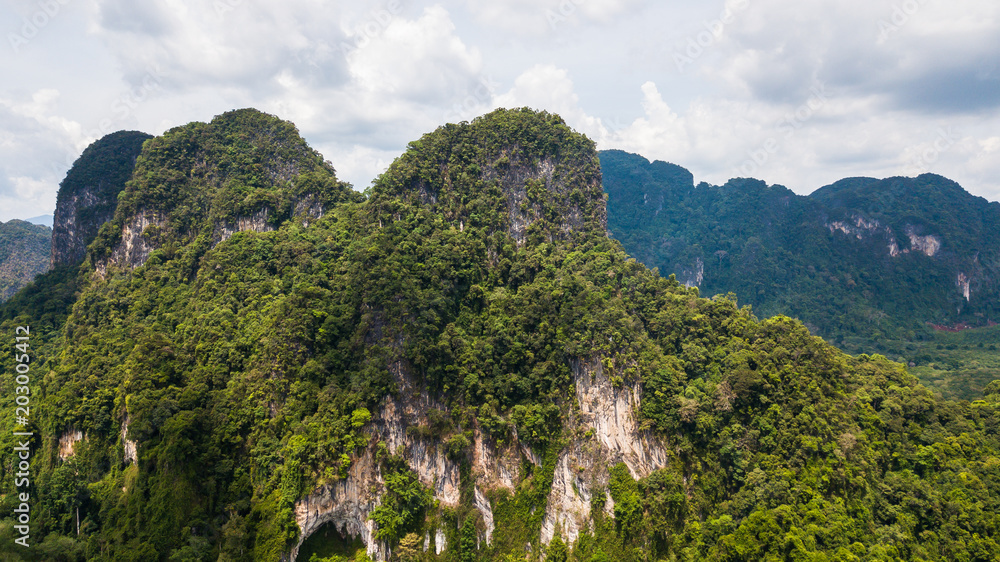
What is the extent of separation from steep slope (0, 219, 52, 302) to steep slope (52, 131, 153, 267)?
34706 millimetres

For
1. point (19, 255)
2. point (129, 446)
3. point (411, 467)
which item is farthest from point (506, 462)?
point (19, 255)

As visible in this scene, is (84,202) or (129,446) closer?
(129,446)

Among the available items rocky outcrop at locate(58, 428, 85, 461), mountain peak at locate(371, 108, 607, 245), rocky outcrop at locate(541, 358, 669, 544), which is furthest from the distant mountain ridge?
rocky outcrop at locate(58, 428, 85, 461)

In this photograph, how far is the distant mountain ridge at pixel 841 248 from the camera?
3772 inches

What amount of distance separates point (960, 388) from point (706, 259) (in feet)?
242

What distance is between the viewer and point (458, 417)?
36.9m

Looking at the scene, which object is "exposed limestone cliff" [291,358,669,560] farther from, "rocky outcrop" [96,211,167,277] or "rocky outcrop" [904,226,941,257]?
"rocky outcrop" [904,226,941,257]

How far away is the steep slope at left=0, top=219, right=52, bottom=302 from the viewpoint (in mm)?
83312

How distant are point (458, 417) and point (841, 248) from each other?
371 feet

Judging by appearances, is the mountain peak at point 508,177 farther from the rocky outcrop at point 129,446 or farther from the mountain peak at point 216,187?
the rocky outcrop at point 129,446

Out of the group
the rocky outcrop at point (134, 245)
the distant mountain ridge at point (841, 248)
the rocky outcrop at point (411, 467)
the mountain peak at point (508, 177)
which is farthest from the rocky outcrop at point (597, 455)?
the distant mountain ridge at point (841, 248)

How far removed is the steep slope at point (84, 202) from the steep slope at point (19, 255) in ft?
114

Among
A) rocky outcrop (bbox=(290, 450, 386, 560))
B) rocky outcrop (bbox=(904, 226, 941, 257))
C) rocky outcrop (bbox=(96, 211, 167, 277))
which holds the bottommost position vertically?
rocky outcrop (bbox=(290, 450, 386, 560))

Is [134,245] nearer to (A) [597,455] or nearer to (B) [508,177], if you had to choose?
(B) [508,177]
